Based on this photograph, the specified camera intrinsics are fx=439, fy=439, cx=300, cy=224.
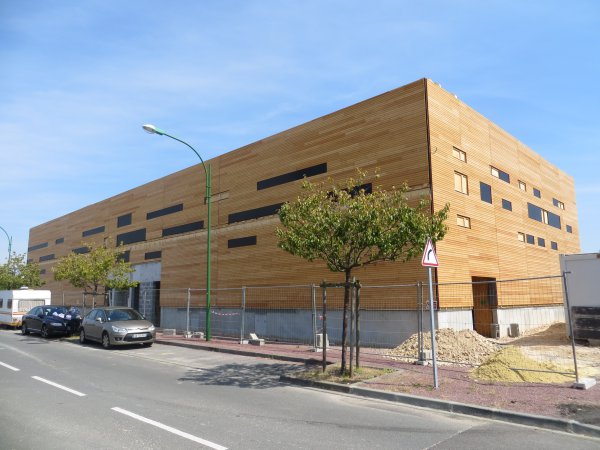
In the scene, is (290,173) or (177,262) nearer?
(290,173)

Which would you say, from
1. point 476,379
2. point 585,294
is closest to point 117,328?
point 476,379

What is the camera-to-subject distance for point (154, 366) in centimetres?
1261

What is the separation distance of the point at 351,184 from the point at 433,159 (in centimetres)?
742

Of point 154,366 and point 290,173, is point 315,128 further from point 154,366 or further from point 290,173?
point 154,366

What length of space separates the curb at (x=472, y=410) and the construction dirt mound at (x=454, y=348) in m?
3.80

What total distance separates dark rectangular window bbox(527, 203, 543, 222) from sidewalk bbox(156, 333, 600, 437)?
1667cm

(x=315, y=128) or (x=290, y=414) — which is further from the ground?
Result: (x=315, y=128)

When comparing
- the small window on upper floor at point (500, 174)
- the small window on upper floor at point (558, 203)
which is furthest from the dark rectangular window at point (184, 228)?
the small window on upper floor at point (558, 203)

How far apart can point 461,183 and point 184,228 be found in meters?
17.2

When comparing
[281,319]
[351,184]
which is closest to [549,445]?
[351,184]

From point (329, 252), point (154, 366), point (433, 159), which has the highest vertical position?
point (433, 159)

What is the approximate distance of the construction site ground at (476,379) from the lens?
7215mm

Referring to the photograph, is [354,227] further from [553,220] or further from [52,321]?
[553,220]

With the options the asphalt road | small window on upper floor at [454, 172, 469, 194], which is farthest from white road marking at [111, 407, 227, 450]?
small window on upper floor at [454, 172, 469, 194]
